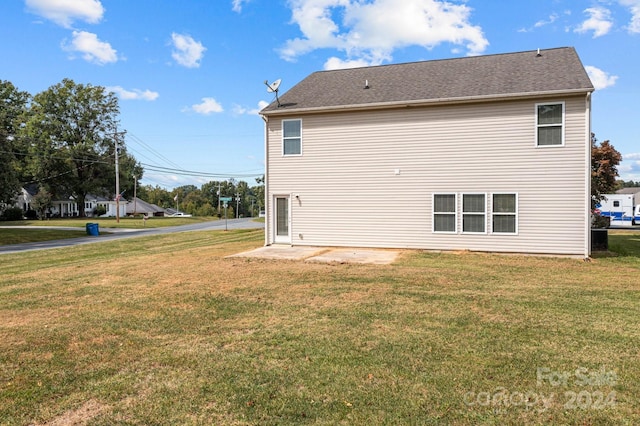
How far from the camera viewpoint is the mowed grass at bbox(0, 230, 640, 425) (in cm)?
318

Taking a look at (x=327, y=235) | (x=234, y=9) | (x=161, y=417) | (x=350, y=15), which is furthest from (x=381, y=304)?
(x=234, y=9)

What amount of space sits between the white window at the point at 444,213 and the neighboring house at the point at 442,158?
3cm

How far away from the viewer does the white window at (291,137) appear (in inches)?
574

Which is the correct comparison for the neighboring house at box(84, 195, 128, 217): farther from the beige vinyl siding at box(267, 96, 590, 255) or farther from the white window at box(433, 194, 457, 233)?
the white window at box(433, 194, 457, 233)

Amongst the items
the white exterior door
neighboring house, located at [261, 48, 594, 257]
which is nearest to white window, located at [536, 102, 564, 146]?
neighboring house, located at [261, 48, 594, 257]

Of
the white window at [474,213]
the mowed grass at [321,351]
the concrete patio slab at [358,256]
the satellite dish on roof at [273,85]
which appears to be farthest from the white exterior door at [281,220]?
the mowed grass at [321,351]

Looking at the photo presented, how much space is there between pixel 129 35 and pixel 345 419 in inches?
780

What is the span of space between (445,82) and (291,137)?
586cm

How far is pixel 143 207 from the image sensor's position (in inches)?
2827

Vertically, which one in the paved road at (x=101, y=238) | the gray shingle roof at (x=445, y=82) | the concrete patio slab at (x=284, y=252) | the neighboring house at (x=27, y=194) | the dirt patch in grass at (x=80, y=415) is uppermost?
the gray shingle roof at (x=445, y=82)

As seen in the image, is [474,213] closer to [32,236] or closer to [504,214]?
[504,214]

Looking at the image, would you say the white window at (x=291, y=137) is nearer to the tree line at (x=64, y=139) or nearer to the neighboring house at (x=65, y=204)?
the tree line at (x=64, y=139)

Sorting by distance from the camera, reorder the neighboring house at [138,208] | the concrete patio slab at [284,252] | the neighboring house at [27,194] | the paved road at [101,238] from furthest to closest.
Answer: the neighboring house at [138,208] < the neighboring house at [27,194] < the paved road at [101,238] < the concrete patio slab at [284,252]

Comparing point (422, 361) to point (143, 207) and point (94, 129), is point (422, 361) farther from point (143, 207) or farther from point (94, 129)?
point (143, 207)
